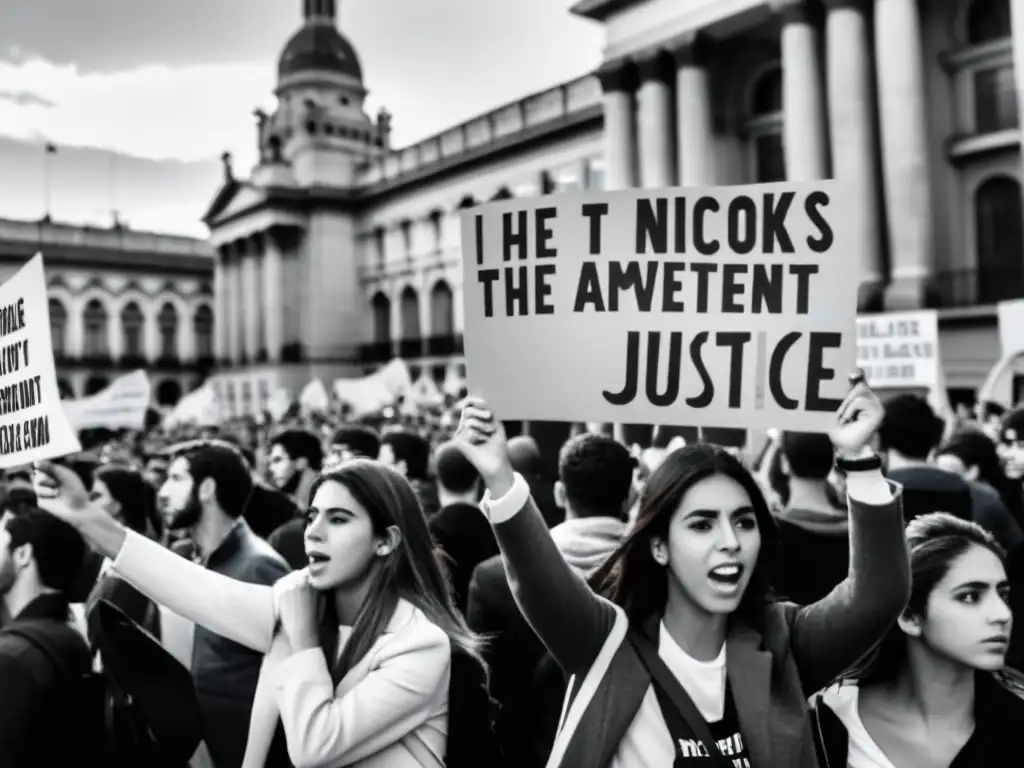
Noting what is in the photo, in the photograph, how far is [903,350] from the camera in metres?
9.43

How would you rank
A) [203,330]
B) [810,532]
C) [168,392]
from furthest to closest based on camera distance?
1. [203,330]
2. [168,392]
3. [810,532]

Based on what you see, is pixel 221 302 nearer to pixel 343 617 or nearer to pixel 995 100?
pixel 995 100

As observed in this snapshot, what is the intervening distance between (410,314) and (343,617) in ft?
143

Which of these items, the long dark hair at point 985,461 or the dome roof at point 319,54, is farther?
the dome roof at point 319,54

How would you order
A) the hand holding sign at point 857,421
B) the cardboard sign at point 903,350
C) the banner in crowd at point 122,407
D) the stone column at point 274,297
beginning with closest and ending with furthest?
the hand holding sign at point 857,421 → the cardboard sign at point 903,350 → the banner in crowd at point 122,407 → the stone column at point 274,297

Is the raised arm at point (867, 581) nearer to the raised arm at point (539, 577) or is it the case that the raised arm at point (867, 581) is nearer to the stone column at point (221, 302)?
the raised arm at point (539, 577)

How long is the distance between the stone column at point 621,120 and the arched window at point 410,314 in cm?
2085

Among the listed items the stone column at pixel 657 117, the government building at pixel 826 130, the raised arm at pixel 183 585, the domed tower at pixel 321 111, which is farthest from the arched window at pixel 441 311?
the raised arm at pixel 183 585

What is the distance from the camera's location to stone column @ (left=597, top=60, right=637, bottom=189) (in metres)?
25.5

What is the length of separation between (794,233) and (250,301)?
4961 cm

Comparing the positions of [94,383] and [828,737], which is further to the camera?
[94,383]

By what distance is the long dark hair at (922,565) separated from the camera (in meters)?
2.48

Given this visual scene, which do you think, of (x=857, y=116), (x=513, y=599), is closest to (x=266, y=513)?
(x=513, y=599)

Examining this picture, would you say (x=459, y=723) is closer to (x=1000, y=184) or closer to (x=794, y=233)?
(x=794, y=233)
